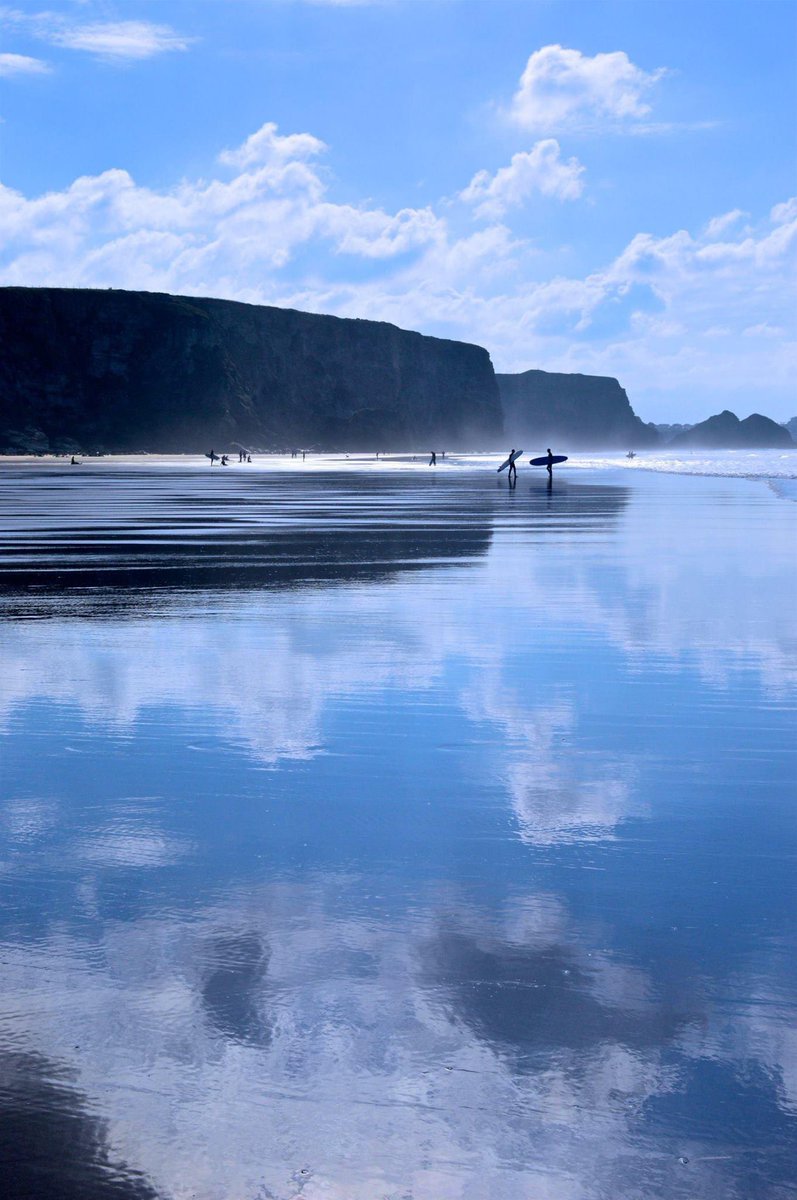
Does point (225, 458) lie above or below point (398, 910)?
below

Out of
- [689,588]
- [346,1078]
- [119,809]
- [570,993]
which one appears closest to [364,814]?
[119,809]

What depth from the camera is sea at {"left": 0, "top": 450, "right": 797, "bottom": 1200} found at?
169 inches

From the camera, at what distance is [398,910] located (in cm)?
637

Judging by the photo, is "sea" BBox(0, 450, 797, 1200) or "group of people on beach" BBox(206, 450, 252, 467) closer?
"sea" BBox(0, 450, 797, 1200)

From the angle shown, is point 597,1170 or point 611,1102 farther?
point 611,1102

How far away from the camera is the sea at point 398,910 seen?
4297mm

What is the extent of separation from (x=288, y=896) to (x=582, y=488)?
58.6 meters

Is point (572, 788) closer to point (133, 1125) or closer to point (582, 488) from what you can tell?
point (133, 1125)

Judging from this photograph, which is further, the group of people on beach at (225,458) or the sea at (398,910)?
the group of people on beach at (225,458)

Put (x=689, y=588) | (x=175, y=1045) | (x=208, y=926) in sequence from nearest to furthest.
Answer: (x=175, y=1045) < (x=208, y=926) < (x=689, y=588)

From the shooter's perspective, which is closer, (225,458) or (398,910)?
(398,910)

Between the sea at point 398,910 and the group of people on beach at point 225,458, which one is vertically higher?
the sea at point 398,910

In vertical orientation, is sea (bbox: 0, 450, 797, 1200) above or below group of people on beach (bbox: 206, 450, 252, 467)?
above

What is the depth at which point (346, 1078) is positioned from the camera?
469 centimetres
